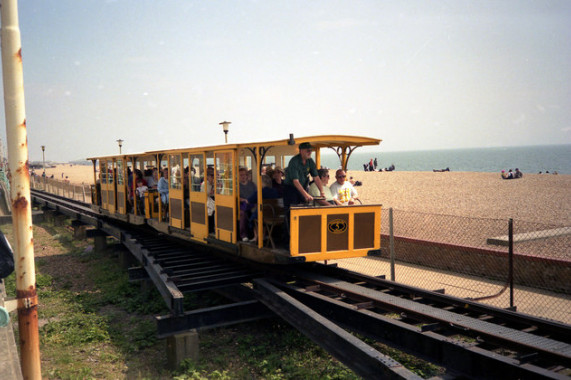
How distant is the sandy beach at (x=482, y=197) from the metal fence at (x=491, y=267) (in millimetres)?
4445

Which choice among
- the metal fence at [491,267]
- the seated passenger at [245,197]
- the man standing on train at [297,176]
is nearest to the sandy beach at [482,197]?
the metal fence at [491,267]

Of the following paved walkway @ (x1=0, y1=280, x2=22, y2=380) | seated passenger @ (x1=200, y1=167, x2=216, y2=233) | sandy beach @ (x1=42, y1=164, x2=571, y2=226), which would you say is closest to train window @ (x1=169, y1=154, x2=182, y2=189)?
A: seated passenger @ (x1=200, y1=167, x2=216, y2=233)

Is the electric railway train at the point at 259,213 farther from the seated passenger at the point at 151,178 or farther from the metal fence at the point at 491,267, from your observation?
the metal fence at the point at 491,267

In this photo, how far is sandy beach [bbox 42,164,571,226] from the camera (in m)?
18.5

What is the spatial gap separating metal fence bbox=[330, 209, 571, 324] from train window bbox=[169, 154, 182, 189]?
14.6ft

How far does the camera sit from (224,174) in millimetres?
8664

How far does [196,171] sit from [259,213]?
8.70 feet

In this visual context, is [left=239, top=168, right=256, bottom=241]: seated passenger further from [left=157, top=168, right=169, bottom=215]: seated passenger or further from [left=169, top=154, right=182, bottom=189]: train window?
[left=157, top=168, right=169, bottom=215]: seated passenger

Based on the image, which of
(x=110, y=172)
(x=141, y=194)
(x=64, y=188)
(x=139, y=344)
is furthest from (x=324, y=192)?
(x=64, y=188)

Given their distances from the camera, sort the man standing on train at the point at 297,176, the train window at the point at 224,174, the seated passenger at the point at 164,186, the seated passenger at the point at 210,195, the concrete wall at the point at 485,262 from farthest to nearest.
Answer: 1. the seated passenger at the point at 164,186
2. the seated passenger at the point at 210,195
3. the concrete wall at the point at 485,262
4. the train window at the point at 224,174
5. the man standing on train at the point at 297,176

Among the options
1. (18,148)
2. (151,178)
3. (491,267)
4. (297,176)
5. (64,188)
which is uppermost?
(18,148)

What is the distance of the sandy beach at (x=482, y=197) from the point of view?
1855 centimetres

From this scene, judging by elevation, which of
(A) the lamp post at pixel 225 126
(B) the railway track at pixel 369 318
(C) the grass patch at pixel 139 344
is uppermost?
(A) the lamp post at pixel 225 126

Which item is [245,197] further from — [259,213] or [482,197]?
[482,197]
